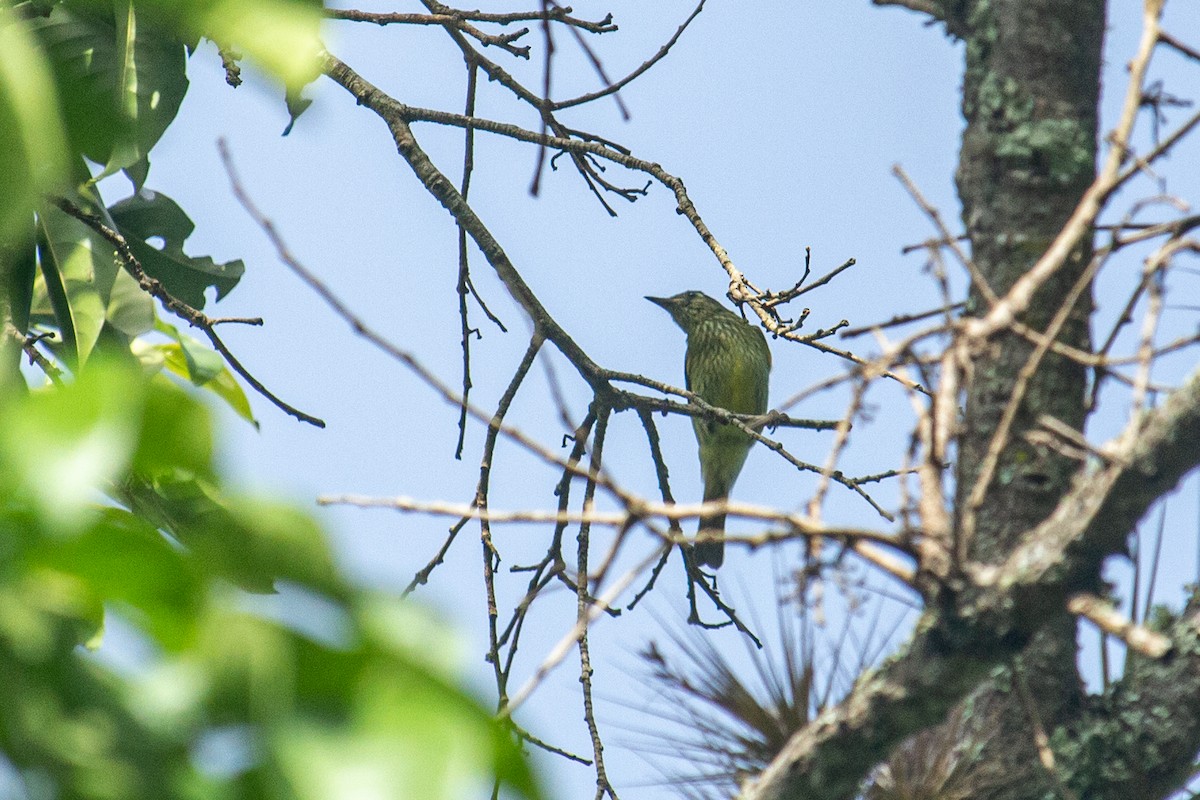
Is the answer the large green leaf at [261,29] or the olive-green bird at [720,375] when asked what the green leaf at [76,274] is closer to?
the large green leaf at [261,29]

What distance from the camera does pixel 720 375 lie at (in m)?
7.76

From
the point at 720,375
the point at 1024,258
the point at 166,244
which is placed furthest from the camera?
the point at 720,375

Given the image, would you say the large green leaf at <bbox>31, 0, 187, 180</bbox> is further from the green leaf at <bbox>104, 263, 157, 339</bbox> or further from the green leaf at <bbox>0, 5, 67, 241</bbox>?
the green leaf at <bbox>0, 5, 67, 241</bbox>

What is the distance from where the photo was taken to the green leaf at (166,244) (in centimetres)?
320

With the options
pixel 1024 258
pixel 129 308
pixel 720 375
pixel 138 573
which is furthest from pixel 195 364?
pixel 720 375

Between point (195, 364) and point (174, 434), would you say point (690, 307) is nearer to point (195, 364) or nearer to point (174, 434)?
point (195, 364)

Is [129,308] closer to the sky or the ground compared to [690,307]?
closer to the ground

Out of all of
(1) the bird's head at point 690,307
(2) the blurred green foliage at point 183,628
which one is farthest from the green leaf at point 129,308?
(1) the bird's head at point 690,307

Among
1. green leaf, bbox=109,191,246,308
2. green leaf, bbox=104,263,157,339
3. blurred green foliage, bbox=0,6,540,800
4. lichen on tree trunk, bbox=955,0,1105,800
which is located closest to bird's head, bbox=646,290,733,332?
green leaf, bbox=109,191,246,308

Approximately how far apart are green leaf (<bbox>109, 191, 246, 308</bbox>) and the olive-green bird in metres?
4.17

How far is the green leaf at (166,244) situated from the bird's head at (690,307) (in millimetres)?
5180

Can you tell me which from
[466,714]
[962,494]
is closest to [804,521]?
[962,494]

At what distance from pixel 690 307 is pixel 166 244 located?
536 cm

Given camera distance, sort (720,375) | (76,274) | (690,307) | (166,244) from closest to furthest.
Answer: (76,274), (166,244), (720,375), (690,307)
